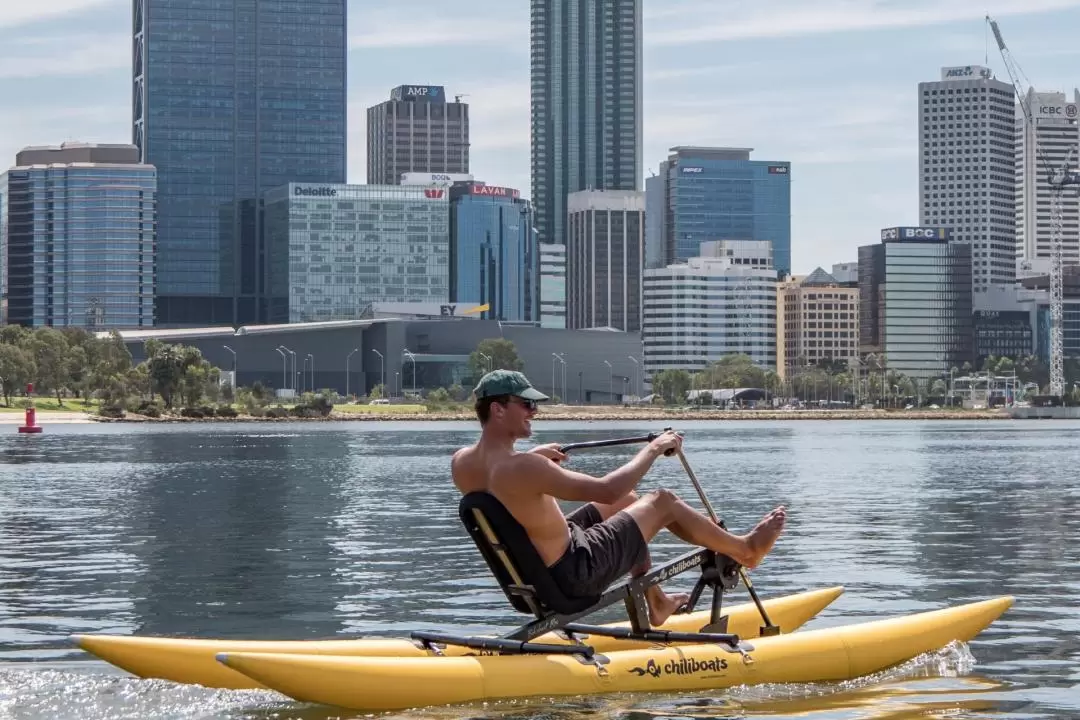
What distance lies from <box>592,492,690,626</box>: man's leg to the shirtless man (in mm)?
12

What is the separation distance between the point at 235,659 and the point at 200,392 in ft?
559

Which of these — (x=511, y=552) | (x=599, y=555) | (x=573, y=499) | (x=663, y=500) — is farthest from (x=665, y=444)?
(x=511, y=552)

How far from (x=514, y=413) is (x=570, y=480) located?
0.71 metres

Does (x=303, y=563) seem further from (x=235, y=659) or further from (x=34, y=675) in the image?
(x=235, y=659)

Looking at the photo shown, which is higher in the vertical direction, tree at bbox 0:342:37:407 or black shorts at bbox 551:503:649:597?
black shorts at bbox 551:503:649:597

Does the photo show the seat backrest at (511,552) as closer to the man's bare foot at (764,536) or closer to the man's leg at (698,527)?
the man's leg at (698,527)

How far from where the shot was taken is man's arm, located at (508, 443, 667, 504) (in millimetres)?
13938

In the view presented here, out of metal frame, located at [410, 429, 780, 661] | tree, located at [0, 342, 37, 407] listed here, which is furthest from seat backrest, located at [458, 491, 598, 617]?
tree, located at [0, 342, 37, 407]

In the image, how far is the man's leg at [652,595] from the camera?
1512 cm

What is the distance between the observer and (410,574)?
85.0ft

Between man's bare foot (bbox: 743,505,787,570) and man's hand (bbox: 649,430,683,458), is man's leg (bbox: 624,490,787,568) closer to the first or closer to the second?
man's bare foot (bbox: 743,505,787,570)

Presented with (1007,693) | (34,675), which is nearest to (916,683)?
(1007,693)

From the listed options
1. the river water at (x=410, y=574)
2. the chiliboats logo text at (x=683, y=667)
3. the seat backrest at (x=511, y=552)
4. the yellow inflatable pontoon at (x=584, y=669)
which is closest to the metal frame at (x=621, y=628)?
the seat backrest at (x=511, y=552)

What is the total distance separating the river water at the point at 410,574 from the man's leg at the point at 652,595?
0.99m
